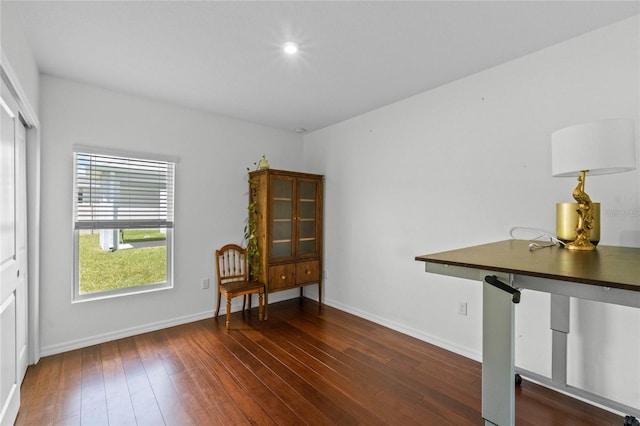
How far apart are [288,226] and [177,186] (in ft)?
4.28

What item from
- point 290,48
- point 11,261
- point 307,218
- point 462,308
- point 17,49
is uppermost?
point 290,48

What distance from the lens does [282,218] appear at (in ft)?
11.8

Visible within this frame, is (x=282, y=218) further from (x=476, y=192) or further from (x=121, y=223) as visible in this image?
(x=476, y=192)

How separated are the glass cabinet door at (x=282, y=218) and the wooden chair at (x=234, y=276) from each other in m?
0.44

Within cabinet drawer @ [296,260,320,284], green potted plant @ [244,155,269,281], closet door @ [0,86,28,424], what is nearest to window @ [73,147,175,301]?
closet door @ [0,86,28,424]

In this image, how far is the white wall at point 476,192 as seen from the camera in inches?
73.6

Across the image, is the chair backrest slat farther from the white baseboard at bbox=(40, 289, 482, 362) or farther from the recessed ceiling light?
the recessed ceiling light

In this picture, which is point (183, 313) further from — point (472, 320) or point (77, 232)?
point (472, 320)

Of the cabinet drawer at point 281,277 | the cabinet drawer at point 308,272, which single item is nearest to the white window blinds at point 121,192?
the cabinet drawer at point 281,277

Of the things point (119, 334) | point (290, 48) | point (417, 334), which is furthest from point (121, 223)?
point (417, 334)

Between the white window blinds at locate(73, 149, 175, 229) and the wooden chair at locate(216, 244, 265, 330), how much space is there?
2.32ft

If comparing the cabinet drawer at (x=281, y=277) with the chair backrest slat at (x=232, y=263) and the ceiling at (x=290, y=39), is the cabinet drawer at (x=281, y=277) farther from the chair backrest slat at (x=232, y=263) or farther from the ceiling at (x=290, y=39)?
the ceiling at (x=290, y=39)

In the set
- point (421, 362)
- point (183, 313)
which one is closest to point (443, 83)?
point (421, 362)

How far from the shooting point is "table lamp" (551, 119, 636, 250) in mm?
1490
